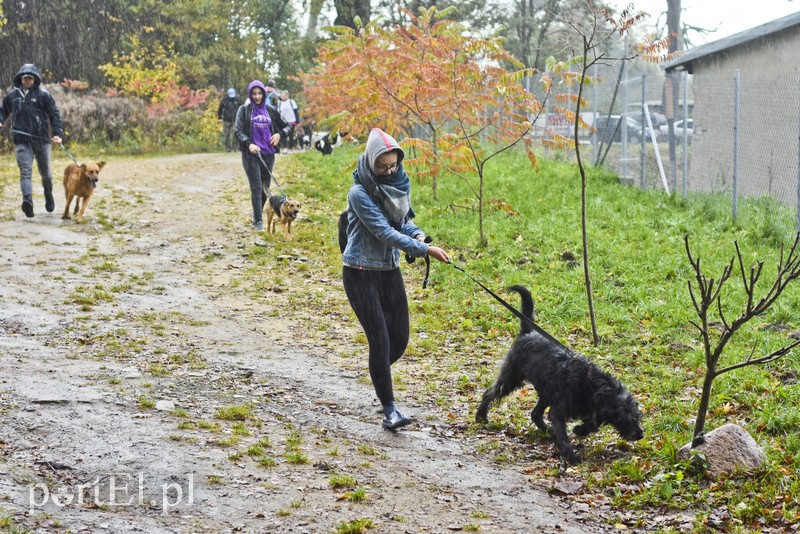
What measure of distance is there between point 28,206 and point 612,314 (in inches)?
355

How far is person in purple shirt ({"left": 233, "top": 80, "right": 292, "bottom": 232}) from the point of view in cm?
1234

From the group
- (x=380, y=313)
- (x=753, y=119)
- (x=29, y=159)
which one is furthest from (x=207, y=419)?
(x=753, y=119)

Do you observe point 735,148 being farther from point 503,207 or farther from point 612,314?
point 612,314

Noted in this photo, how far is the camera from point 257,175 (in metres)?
12.8

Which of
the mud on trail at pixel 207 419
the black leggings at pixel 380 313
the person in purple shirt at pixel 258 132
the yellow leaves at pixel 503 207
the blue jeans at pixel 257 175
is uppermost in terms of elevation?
the person in purple shirt at pixel 258 132

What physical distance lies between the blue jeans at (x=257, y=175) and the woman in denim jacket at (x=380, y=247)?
6940mm

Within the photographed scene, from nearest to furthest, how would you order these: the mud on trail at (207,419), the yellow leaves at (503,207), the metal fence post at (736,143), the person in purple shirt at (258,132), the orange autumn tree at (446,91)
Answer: the mud on trail at (207,419)
the metal fence post at (736,143)
the person in purple shirt at (258,132)
the orange autumn tree at (446,91)
the yellow leaves at (503,207)

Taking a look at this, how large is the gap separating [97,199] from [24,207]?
2.53 meters

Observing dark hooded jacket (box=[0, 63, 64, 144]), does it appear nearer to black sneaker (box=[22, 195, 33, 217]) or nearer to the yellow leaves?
black sneaker (box=[22, 195, 33, 217])

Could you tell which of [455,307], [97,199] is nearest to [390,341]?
[455,307]

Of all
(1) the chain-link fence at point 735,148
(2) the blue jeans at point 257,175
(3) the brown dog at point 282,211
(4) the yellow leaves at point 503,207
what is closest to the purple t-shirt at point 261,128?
(2) the blue jeans at point 257,175

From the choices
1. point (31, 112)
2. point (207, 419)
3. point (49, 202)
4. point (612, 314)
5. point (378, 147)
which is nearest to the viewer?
point (378, 147)

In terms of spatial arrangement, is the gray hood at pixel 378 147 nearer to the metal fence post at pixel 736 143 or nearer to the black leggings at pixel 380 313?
the black leggings at pixel 380 313

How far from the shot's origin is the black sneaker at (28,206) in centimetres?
1326
